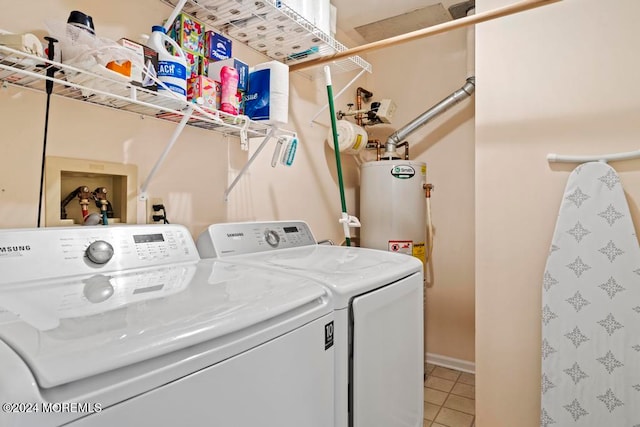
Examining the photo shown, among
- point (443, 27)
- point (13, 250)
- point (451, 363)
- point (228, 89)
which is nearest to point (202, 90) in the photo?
point (228, 89)

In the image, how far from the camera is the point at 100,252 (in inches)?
38.1

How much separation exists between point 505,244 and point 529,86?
0.80m

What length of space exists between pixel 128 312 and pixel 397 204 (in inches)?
77.0

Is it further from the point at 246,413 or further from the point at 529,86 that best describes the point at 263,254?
the point at 529,86

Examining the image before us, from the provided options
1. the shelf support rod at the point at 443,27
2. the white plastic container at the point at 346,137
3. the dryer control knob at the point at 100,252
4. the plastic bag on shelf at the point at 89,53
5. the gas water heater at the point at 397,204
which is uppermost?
the shelf support rod at the point at 443,27

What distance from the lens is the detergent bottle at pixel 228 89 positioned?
4.50 feet

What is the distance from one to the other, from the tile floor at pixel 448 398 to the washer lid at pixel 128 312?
1.75 meters

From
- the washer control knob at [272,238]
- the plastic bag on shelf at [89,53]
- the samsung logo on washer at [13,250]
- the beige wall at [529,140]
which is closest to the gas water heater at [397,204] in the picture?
the beige wall at [529,140]

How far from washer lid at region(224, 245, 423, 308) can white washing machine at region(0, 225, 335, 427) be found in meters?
0.07

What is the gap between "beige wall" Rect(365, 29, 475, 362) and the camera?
8.69ft

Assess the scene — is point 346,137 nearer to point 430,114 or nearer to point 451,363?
point 430,114

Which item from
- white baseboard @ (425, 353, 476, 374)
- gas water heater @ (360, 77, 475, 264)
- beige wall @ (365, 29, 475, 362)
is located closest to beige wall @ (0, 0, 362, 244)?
gas water heater @ (360, 77, 475, 264)

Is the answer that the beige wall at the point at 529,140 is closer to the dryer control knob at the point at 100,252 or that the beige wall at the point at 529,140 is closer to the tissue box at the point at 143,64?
the tissue box at the point at 143,64

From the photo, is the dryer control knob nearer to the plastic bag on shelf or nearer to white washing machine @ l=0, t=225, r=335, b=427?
white washing machine @ l=0, t=225, r=335, b=427
